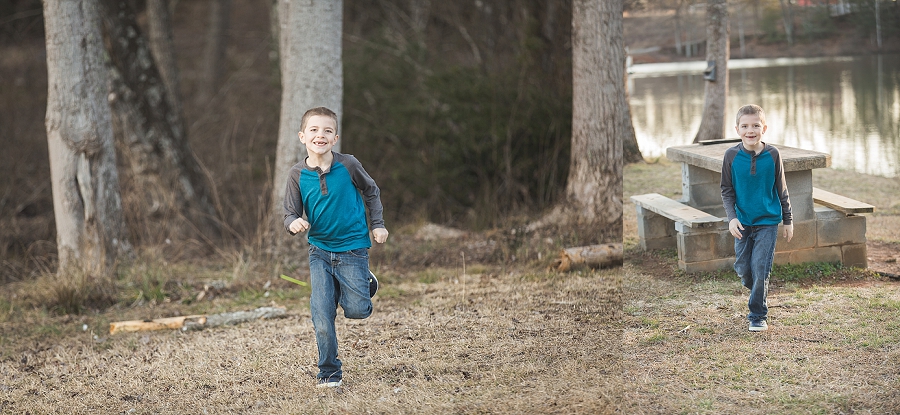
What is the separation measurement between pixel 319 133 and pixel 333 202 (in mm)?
356

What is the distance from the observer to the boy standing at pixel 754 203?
9.95ft

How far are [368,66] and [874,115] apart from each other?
418 inches

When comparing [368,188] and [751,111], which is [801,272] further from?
[368,188]

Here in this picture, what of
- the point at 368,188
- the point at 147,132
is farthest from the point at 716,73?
the point at 147,132

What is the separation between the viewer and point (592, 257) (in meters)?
7.38

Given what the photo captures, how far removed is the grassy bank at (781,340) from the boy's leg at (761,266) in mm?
32

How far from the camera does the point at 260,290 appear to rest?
7887mm

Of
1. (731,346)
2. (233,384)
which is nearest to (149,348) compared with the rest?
(233,384)

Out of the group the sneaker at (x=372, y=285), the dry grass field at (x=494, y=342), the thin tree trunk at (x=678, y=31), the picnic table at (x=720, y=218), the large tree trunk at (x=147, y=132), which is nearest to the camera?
the dry grass field at (x=494, y=342)

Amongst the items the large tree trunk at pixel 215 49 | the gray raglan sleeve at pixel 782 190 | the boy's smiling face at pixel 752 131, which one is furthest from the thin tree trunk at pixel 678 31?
the large tree trunk at pixel 215 49

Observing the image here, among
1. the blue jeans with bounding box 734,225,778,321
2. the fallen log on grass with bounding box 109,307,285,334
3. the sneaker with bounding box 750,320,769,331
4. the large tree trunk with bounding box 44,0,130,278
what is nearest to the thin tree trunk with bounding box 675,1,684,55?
the blue jeans with bounding box 734,225,778,321

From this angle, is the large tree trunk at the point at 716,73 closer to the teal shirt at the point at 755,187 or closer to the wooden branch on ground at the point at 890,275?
the teal shirt at the point at 755,187

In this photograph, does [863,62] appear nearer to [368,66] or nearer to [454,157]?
[454,157]

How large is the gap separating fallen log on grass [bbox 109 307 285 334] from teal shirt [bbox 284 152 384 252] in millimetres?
2712
